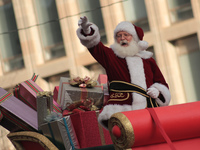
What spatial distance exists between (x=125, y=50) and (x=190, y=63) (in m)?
8.95

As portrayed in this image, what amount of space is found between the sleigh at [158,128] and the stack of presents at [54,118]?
113cm

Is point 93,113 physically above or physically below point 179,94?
above

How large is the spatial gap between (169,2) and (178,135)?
10172 mm

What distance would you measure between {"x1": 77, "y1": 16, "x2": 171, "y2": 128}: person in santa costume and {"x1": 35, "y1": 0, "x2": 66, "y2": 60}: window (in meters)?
11.1

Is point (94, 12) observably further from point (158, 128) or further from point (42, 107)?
point (158, 128)

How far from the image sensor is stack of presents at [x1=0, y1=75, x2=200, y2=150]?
10.7 ft

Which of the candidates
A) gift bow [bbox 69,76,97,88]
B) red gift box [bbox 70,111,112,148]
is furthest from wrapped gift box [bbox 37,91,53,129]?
gift bow [bbox 69,76,97,88]

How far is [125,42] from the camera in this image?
171 inches

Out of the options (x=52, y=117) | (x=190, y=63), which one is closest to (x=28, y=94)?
(x=52, y=117)

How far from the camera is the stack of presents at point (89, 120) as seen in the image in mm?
3260

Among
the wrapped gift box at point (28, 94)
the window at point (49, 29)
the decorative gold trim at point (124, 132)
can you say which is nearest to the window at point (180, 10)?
the window at point (49, 29)

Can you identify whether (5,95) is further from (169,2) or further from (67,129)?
(169,2)

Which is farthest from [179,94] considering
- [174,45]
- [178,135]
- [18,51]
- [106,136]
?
[178,135]

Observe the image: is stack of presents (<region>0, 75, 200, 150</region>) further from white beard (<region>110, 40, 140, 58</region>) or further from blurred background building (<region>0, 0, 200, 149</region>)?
blurred background building (<region>0, 0, 200, 149</region>)
